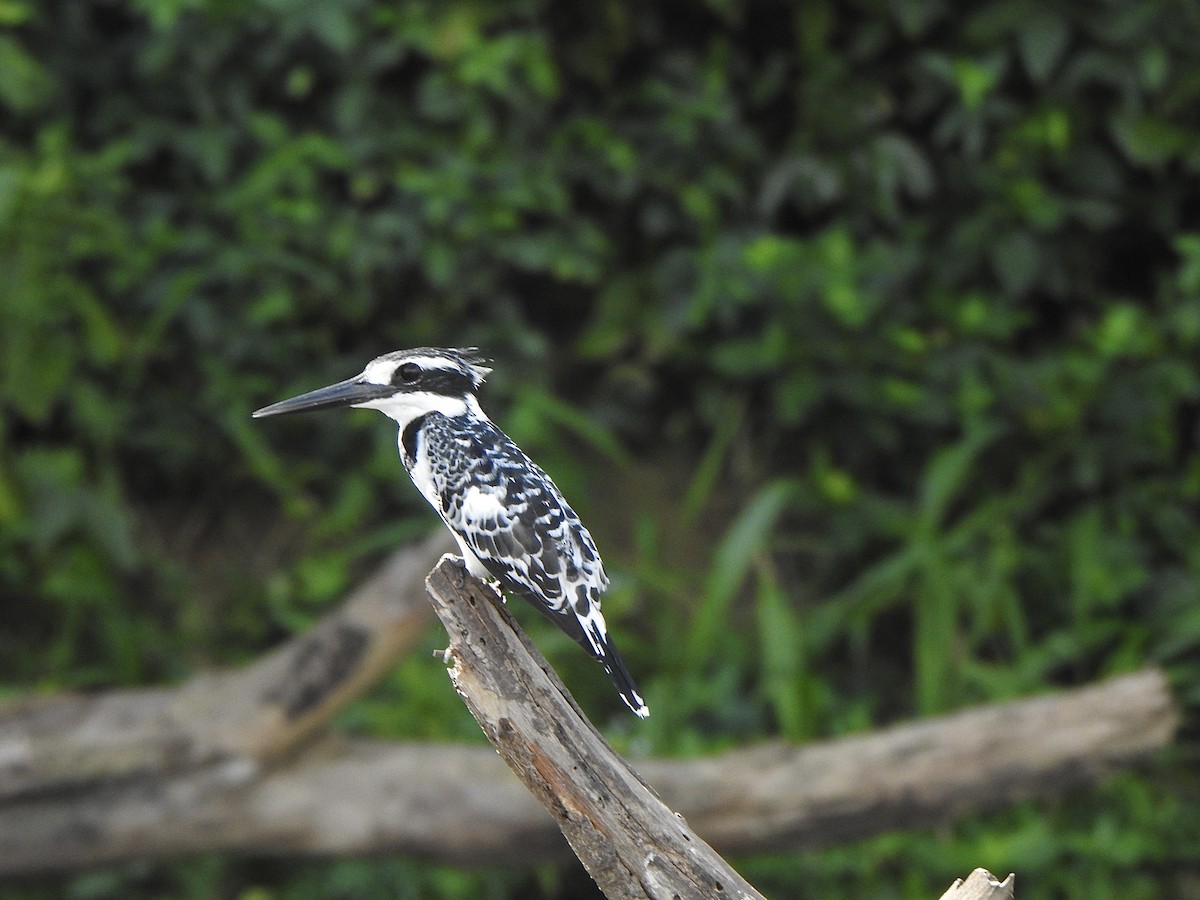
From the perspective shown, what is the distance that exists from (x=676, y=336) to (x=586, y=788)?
274 cm

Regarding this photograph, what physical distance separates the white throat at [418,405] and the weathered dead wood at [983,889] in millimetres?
1121

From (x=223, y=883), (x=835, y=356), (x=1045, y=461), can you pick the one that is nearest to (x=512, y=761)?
(x=223, y=883)

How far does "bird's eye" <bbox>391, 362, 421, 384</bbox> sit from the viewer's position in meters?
2.47

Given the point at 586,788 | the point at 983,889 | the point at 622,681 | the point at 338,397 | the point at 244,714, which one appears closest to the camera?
the point at 983,889

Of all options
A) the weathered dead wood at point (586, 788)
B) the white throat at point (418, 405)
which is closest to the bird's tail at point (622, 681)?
the weathered dead wood at point (586, 788)

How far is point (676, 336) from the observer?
4.66m

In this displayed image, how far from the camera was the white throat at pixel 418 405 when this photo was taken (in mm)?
2490

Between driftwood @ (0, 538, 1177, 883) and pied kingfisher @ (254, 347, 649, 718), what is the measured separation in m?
1.12

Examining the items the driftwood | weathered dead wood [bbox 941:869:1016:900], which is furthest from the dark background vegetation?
weathered dead wood [bbox 941:869:1016:900]

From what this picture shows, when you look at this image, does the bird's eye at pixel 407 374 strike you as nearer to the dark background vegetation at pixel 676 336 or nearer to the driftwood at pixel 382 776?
the driftwood at pixel 382 776

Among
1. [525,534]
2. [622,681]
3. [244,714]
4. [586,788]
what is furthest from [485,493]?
[244,714]

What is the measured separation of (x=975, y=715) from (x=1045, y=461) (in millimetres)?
1192

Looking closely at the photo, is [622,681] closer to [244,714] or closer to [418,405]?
[418,405]

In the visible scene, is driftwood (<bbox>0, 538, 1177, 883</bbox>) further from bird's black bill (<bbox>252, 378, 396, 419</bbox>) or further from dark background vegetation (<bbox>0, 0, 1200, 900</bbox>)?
bird's black bill (<bbox>252, 378, 396, 419</bbox>)
